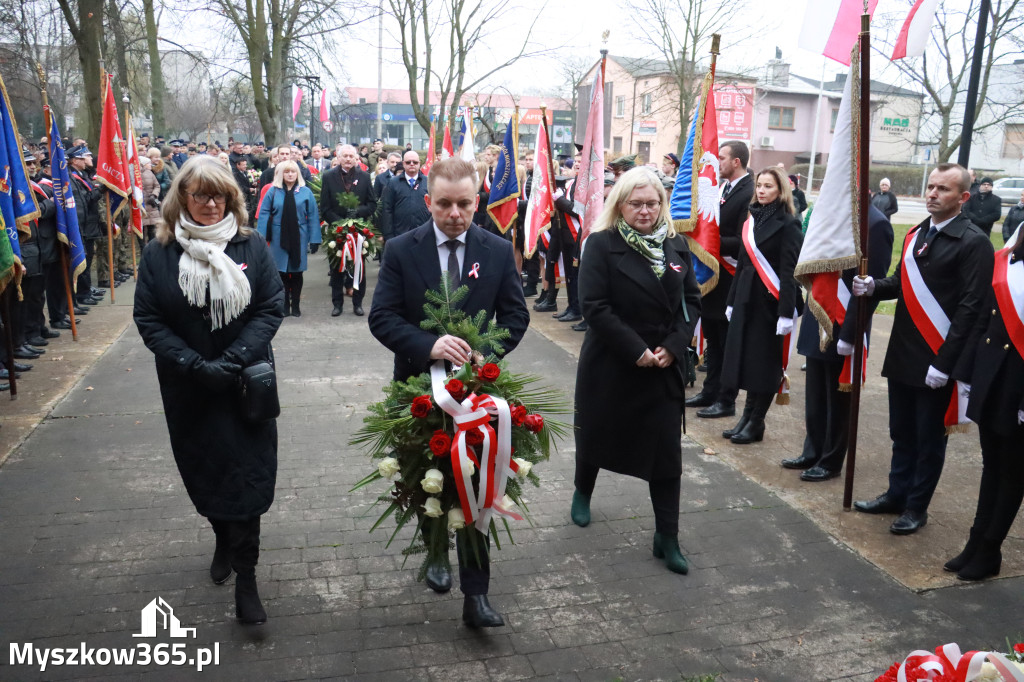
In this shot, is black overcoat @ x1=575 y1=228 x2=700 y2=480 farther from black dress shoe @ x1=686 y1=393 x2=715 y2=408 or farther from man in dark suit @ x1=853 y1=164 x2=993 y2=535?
black dress shoe @ x1=686 y1=393 x2=715 y2=408

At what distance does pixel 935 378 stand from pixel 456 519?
2927 mm

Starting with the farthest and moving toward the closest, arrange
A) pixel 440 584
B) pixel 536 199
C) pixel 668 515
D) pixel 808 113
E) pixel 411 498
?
pixel 808 113 → pixel 536 199 → pixel 668 515 → pixel 440 584 → pixel 411 498

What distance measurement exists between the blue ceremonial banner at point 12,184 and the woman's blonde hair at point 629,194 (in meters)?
5.12

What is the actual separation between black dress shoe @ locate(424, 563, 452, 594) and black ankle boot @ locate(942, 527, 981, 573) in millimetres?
2718

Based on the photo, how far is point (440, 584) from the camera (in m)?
4.30

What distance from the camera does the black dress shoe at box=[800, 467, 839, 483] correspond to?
235 inches

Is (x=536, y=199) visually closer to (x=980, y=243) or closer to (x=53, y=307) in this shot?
(x=53, y=307)

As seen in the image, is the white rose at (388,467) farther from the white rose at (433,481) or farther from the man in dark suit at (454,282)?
the man in dark suit at (454,282)

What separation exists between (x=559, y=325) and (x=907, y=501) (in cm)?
697

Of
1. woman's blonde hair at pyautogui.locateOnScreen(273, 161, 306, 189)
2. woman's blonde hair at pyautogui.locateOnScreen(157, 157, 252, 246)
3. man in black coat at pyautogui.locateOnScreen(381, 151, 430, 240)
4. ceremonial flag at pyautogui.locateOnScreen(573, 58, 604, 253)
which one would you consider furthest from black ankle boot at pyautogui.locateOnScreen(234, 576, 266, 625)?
man in black coat at pyautogui.locateOnScreen(381, 151, 430, 240)

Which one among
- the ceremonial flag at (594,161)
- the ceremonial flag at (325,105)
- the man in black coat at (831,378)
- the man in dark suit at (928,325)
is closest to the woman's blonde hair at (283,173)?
the ceremonial flag at (594,161)

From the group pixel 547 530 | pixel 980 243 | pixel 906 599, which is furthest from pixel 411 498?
pixel 980 243

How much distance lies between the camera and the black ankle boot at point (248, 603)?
388cm

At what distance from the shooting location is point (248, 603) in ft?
12.8
